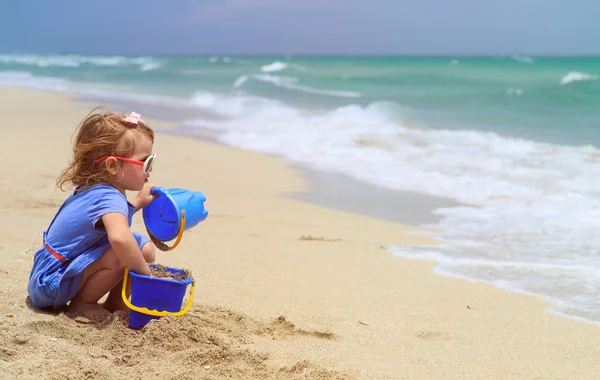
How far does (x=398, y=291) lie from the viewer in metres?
3.61

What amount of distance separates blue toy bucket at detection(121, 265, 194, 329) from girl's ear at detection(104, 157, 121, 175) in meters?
0.38

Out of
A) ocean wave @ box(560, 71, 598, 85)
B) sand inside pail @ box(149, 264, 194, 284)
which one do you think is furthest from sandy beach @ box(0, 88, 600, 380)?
ocean wave @ box(560, 71, 598, 85)

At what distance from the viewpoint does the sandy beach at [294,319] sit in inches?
92.0

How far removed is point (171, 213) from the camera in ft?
8.46

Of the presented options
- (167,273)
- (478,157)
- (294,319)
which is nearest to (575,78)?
(478,157)

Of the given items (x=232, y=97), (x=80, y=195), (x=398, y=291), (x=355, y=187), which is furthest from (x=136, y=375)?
(x=232, y=97)

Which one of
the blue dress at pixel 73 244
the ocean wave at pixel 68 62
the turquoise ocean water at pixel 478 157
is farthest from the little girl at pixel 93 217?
the ocean wave at pixel 68 62

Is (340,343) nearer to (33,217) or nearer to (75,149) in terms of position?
(75,149)

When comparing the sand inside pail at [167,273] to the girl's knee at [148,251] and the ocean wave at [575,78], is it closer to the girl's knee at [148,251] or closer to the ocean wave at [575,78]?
the girl's knee at [148,251]

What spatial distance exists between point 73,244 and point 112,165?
0.33 m

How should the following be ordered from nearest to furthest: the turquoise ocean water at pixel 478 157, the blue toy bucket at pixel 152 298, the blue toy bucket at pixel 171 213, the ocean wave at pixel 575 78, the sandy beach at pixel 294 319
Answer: the sandy beach at pixel 294 319 → the blue toy bucket at pixel 152 298 → the blue toy bucket at pixel 171 213 → the turquoise ocean water at pixel 478 157 → the ocean wave at pixel 575 78

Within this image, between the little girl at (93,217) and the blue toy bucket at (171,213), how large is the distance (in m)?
0.09

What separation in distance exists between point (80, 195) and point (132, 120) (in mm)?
348

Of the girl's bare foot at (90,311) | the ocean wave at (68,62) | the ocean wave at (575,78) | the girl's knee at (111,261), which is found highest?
the ocean wave at (68,62)
